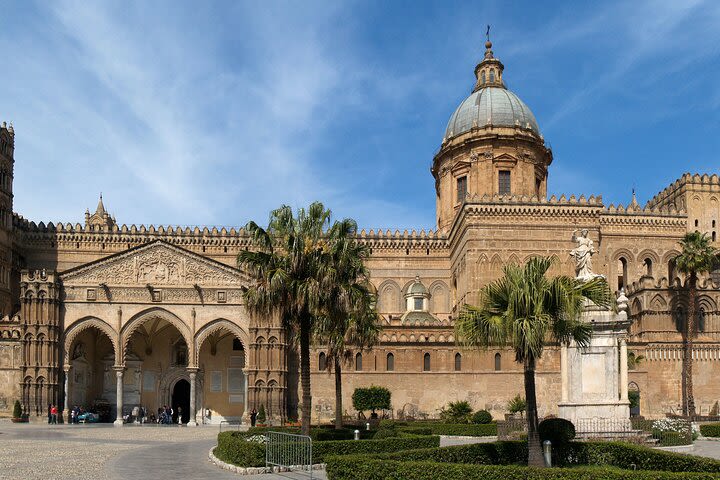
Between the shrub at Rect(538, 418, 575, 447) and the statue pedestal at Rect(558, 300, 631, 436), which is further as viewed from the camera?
the statue pedestal at Rect(558, 300, 631, 436)

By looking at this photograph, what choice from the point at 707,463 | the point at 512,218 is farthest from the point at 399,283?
the point at 707,463

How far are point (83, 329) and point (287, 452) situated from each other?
28.5m

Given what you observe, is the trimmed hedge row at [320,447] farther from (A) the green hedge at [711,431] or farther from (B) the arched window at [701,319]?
(B) the arched window at [701,319]

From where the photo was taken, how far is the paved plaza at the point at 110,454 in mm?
19406

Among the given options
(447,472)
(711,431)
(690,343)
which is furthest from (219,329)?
(447,472)

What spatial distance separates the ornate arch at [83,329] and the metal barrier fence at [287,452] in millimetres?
26915

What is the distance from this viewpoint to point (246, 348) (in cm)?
4572

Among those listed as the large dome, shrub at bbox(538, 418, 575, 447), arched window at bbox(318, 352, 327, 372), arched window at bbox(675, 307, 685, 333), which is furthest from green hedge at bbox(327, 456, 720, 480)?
the large dome

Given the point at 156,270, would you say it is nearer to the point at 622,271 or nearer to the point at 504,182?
the point at 504,182

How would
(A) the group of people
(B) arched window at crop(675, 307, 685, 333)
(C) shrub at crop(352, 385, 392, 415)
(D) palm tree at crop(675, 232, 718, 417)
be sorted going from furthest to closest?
Answer: (B) arched window at crop(675, 307, 685, 333) → (D) palm tree at crop(675, 232, 718, 417) → (A) the group of people → (C) shrub at crop(352, 385, 392, 415)

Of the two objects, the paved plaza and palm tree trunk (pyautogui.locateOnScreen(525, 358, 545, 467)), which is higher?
palm tree trunk (pyautogui.locateOnScreen(525, 358, 545, 467))

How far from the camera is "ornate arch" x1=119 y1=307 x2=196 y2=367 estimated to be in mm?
44906

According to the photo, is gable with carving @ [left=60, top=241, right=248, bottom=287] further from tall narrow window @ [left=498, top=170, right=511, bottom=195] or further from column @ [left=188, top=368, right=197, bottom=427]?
tall narrow window @ [left=498, top=170, right=511, bottom=195]

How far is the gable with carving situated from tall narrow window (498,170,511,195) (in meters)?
20.4
